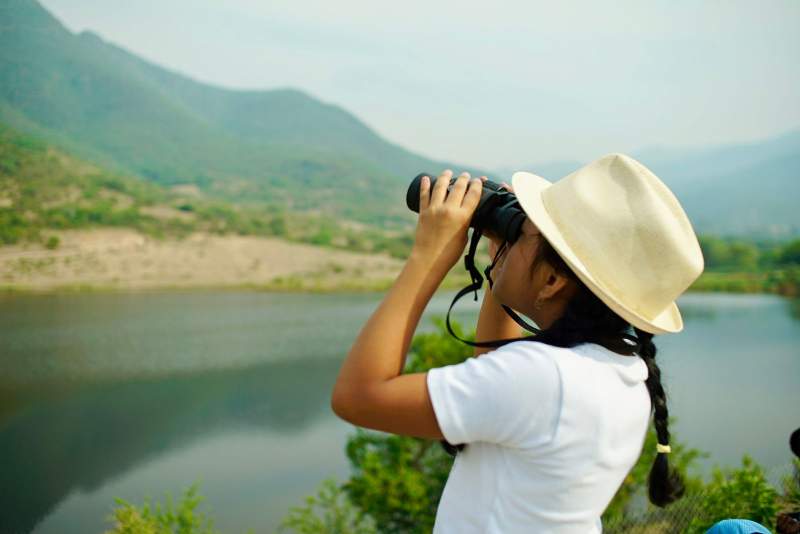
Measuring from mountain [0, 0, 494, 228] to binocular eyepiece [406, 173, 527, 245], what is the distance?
4488mm

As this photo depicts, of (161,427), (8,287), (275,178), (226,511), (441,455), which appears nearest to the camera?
(441,455)

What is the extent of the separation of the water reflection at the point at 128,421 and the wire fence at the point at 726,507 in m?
4.40

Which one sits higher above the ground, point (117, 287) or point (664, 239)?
point (664, 239)

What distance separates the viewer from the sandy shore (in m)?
8.53

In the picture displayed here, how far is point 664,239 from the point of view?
0.73 metres

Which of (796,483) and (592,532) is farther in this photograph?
(796,483)

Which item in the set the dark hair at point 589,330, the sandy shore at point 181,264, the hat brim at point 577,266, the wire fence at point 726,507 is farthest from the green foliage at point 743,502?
the sandy shore at point 181,264

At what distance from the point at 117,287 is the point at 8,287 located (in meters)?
6.65

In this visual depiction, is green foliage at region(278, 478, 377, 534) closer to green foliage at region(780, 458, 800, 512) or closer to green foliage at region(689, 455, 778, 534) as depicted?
green foliage at region(689, 455, 778, 534)

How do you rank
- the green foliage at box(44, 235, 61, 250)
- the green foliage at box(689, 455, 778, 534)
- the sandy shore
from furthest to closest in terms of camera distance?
1. the green foliage at box(44, 235, 61, 250)
2. the sandy shore
3. the green foliage at box(689, 455, 778, 534)

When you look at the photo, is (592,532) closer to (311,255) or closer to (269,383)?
(269,383)

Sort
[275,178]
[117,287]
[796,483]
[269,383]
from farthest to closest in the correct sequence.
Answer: [275,178]
[117,287]
[269,383]
[796,483]

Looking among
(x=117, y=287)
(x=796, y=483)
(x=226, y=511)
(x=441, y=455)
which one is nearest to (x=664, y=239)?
(x=796, y=483)

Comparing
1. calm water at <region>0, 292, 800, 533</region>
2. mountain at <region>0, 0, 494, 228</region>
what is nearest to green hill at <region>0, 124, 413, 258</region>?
mountain at <region>0, 0, 494, 228</region>
